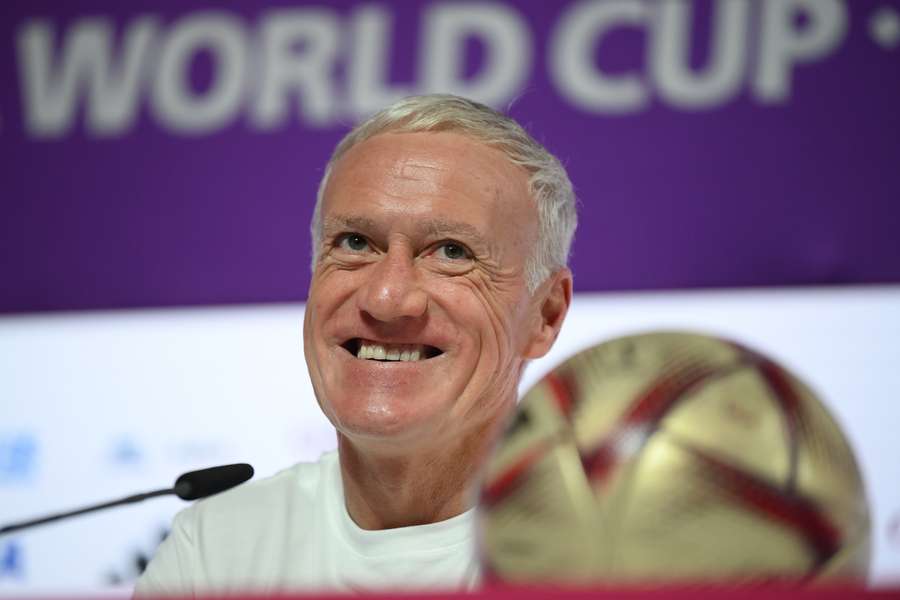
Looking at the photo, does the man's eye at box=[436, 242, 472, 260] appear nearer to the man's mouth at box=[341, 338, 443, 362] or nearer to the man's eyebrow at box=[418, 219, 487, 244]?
the man's eyebrow at box=[418, 219, 487, 244]

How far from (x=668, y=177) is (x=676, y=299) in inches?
14.6

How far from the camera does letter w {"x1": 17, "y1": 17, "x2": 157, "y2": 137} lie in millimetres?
3908

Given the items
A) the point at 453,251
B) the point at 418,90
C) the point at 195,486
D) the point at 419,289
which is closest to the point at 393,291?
the point at 419,289

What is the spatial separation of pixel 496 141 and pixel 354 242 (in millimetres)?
293

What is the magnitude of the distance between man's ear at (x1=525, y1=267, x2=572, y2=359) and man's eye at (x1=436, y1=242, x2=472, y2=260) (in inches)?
7.1

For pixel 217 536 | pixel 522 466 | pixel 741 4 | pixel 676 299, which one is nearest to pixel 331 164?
pixel 217 536

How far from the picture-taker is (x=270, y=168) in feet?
12.6

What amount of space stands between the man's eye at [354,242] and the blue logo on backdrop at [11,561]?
220cm

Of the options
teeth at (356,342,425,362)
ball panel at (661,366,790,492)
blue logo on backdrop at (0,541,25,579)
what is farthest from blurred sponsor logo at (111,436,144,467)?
ball panel at (661,366,790,492)

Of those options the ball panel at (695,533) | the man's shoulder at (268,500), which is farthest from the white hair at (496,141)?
the ball panel at (695,533)

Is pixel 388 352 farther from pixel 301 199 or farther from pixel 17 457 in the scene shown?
pixel 17 457

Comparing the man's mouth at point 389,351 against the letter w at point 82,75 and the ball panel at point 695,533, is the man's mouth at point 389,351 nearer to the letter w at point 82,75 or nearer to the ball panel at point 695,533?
the ball panel at point 695,533

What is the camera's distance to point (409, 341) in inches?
74.9

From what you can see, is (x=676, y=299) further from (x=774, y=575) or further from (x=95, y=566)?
(x=774, y=575)
